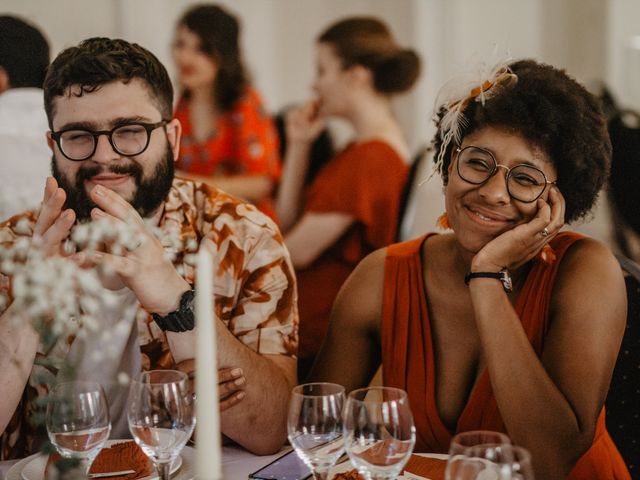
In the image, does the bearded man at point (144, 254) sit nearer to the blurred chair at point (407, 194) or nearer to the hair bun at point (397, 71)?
the blurred chair at point (407, 194)

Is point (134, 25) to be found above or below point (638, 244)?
above

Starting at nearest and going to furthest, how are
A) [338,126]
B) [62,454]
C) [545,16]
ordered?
[62,454] < [545,16] < [338,126]

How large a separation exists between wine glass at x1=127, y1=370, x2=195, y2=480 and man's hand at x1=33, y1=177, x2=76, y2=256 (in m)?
0.39

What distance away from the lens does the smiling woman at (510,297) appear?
5.07ft

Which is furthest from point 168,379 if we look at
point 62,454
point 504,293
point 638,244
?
point 638,244

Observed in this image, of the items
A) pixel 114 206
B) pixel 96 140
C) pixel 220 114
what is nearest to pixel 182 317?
pixel 114 206

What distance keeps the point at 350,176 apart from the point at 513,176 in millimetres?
1442

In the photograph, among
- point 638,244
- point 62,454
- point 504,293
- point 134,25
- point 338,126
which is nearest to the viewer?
point 62,454

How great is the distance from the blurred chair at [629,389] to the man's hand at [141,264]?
3.22 ft

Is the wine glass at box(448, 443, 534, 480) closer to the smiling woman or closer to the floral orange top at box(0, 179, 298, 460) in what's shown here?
the smiling woman

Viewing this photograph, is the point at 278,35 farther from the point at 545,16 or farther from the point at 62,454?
the point at 62,454

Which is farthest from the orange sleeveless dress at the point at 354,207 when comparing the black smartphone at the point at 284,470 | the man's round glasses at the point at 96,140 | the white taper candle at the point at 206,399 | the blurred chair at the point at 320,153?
the white taper candle at the point at 206,399

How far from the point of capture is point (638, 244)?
3.79 m

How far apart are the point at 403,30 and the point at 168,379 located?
4270mm
